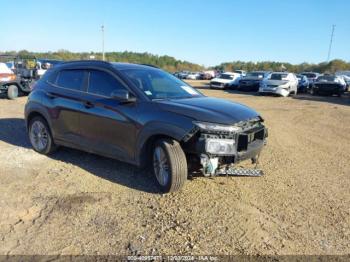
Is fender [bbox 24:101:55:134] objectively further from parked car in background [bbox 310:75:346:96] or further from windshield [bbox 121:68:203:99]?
parked car in background [bbox 310:75:346:96]

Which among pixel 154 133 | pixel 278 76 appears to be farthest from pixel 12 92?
pixel 278 76

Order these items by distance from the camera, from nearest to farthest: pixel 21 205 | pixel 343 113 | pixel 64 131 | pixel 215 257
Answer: pixel 215 257 < pixel 21 205 < pixel 64 131 < pixel 343 113

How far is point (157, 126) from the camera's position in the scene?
4.72 meters

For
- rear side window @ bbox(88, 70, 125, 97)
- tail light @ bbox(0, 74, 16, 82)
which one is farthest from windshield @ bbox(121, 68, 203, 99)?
tail light @ bbox(0, 74, 16, 82)

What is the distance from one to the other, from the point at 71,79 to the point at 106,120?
1.31 m

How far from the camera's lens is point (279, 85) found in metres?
23.9

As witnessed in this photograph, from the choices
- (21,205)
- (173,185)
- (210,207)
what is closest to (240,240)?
(210,207)

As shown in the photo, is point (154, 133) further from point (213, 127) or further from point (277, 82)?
point (277, 82)

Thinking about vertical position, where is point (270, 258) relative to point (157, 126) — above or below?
below

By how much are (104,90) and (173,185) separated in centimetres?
190

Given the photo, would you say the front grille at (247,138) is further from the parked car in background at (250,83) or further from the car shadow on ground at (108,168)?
the parked car in background at (250,83)

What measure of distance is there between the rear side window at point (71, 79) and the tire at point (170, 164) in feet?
6.35

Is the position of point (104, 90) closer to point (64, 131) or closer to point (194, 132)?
point (64, 131)

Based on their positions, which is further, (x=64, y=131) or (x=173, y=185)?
(x=64, y=131)
